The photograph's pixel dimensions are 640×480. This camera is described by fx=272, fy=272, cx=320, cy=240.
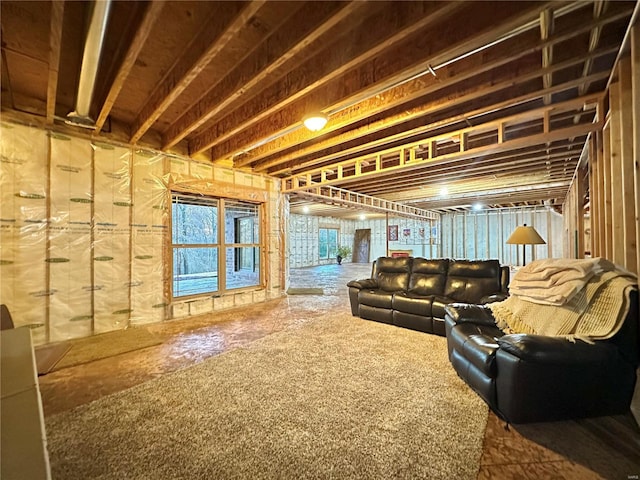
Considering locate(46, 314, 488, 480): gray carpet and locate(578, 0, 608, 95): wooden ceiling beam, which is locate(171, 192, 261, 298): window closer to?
locate(46, 314, 488, 480): gray carpet

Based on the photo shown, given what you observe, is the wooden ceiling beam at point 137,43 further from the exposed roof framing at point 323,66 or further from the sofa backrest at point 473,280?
→ the sofa backrest at point 473,280

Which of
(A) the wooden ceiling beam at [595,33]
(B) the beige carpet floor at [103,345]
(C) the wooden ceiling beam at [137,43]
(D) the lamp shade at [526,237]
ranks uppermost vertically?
(A) the wooden ceiling beam at [595,33]

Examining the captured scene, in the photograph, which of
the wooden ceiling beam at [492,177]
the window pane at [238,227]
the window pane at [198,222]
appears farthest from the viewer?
the window pane at [238,227]

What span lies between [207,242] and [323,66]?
463 cm

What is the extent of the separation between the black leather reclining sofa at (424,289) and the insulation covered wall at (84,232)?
2803mm

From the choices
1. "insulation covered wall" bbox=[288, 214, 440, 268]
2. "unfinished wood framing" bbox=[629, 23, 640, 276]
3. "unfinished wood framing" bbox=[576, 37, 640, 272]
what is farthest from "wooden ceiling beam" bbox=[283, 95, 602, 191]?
"insulation covered wall" bbox=[288, 214, 440, 268]

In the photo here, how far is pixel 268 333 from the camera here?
140 inches

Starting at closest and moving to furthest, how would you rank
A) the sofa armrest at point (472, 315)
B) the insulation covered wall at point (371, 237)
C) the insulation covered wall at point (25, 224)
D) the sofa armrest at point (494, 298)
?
1. the sofa armrest at point (472, 315)
2. the insulation covered wall at point (25, 224)
3. the sofa armrest at point (494, 298)
4. the insulation covered wall at point (371, 237)

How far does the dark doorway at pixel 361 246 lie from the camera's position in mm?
14289

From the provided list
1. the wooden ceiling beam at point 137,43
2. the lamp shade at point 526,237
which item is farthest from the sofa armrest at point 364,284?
the wooden ceiling beam at point 137,43

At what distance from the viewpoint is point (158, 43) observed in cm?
223

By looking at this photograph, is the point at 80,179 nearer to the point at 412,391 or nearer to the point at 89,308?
the point at 89,308

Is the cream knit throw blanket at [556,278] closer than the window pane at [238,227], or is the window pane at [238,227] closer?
the cream knit throw blanket at [556,278]

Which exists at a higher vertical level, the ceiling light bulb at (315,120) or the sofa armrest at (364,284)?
the ceiling light bulb at (315,120)
